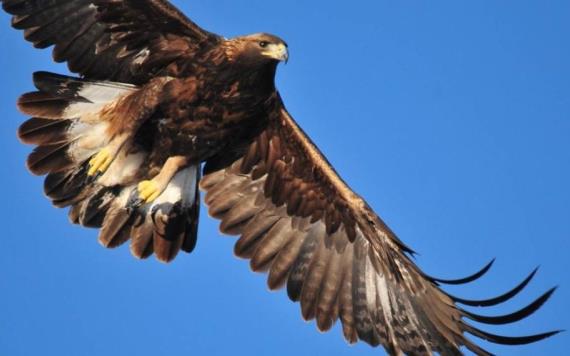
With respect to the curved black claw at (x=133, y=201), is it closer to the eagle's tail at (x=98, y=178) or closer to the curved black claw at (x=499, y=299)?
the eagle's tail at (x=98, y=178)

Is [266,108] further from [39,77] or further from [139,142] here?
[39,77]

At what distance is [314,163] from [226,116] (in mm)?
1327

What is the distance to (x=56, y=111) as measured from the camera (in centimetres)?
1241

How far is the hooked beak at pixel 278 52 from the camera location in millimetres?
11680

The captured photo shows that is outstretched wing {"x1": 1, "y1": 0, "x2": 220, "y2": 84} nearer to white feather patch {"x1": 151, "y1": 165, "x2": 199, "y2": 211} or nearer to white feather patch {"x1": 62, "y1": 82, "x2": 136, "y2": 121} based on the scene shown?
white feather patch {"x1": 62, "y1": 82, "x2": 136, "y2": 121}

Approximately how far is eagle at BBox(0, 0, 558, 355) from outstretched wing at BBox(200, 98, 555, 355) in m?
0.01

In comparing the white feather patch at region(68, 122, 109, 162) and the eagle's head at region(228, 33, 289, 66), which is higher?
the eagle's head at region(228, 33, 289, 66)

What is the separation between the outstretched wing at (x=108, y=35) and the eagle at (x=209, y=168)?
0.05 feet

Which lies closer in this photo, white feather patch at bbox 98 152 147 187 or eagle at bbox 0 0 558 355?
eagle at bbox 0 0 558 355

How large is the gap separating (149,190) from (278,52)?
87.0 inches

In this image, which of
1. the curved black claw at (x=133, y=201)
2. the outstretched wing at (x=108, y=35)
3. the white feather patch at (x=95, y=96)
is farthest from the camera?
the curved black claw at (x=133, y=201)

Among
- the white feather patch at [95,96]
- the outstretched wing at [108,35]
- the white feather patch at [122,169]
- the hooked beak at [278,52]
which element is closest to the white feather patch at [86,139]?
the white feather patch at [95,96]

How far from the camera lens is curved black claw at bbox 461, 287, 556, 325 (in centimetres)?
1058

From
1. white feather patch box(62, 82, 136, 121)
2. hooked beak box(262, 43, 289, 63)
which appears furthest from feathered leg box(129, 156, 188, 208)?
hooked beak box(262, 43, 289, 63)
